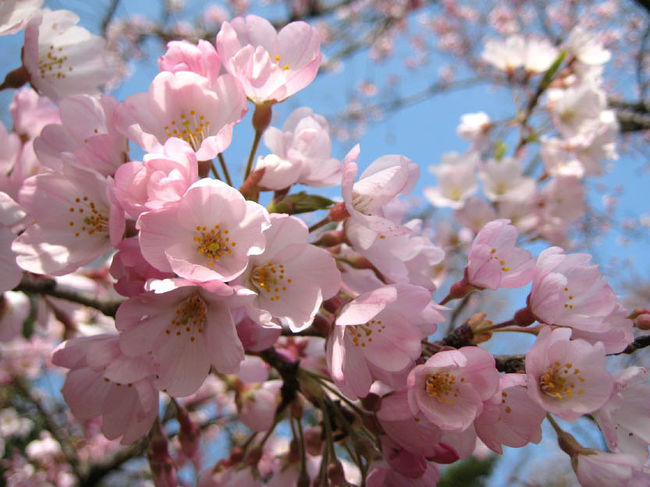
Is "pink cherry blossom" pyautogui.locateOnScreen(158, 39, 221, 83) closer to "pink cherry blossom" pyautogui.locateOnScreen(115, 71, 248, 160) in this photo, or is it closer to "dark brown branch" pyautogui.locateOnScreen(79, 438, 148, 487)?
"pink cherry blossom" pyautogui.locateOnScreen(115, 71, 248, 160)

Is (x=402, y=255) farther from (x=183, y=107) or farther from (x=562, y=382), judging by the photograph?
(x=183, y=107)

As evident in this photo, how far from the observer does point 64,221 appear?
1.03m

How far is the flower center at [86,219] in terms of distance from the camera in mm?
1034

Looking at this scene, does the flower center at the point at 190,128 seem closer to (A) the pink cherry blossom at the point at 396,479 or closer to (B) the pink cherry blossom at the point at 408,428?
(B) the pink cherry blossom at the point at 408,428

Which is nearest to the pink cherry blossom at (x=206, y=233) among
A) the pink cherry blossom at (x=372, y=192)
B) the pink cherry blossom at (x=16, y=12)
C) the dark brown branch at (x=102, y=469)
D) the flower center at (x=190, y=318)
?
the flower center at (x=190, y=318)

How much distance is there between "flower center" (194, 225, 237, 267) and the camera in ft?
2.93

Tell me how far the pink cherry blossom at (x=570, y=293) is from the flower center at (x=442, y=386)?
25cm

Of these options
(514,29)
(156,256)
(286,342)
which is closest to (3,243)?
(156,256)

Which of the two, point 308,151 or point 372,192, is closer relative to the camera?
point 372,192

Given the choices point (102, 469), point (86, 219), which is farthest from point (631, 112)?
point (102, 469)

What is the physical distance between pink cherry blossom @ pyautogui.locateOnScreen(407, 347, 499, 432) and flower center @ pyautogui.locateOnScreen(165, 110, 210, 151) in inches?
25.5

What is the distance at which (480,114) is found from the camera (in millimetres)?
3035

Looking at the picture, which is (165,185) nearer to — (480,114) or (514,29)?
(480,114)

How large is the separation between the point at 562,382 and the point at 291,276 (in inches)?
20.9
